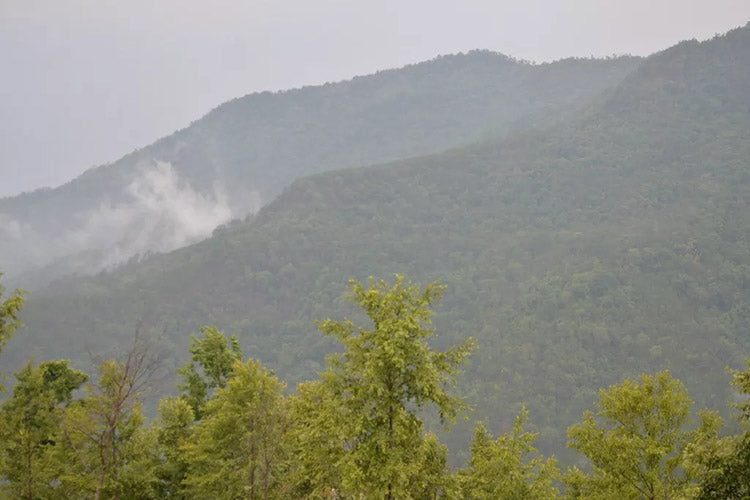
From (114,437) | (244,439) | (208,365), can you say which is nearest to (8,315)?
(114,437)

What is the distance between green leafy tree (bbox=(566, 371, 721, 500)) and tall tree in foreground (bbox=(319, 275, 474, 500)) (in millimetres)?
6344

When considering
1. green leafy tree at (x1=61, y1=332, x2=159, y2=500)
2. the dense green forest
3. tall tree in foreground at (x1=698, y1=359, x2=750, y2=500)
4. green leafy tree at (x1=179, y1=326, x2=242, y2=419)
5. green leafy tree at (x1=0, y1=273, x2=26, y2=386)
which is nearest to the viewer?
tall tree in foreground at (x1=698, y1=359, x2=750, y2=500)

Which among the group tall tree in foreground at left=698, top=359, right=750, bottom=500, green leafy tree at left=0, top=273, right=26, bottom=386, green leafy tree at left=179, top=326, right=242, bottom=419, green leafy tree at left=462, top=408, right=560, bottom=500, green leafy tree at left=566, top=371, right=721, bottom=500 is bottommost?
green leafy tree at left=462, top=408, right=560, bottom=500

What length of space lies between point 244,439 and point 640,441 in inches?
549

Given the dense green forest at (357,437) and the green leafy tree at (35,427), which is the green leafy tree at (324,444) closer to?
the dense green forest at (357,437)

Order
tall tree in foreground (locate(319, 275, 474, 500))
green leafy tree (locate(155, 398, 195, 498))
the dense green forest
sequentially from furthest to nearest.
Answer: green leafy tree (locate(155, 398, 195, 498)) < the dense green forest < tall tree in foreground (locate(319, 275, 474, 500))

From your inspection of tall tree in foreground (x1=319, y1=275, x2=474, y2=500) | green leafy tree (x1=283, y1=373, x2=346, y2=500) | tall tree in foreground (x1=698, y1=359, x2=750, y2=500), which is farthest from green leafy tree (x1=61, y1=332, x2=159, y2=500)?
tall tree in foreground (x1=698, y1=359, x2=750, y2=500)

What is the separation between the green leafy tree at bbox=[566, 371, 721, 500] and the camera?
1802cm

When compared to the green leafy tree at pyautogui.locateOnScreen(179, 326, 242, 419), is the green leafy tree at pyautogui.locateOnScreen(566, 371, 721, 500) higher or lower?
lower

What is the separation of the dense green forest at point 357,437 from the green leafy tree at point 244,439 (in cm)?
5

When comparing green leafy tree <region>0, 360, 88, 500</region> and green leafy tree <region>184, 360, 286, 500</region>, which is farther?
green leafy tree <region>0, 360, 88, 500</region>

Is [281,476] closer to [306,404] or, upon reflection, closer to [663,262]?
[306,404]

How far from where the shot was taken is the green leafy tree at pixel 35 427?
951 inches

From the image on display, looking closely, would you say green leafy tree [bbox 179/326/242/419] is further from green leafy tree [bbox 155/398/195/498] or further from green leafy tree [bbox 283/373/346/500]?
green leafy tree [bbox 283/373/346/500]
